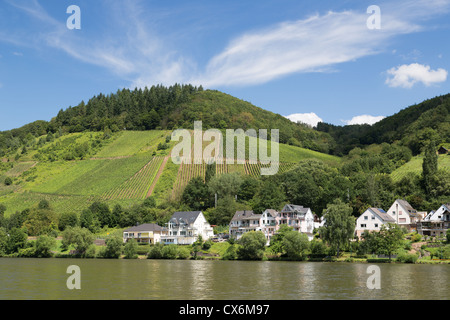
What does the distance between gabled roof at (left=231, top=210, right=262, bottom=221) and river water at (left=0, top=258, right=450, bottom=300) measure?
1586 inches

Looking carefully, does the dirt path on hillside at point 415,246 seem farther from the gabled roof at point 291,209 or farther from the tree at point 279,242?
the gabled roof at point 291,209

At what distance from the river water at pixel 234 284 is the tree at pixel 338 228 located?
13.4 meters

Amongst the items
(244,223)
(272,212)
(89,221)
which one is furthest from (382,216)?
(89,221)

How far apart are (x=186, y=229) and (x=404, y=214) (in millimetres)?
47129

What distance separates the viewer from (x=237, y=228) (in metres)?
99.9

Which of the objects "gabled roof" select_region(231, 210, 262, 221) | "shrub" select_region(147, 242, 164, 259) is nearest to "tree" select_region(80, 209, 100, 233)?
"shrub" select_region(147, 242, 164, 259)

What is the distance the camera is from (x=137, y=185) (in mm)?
135750

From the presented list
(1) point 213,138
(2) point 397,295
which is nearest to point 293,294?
(2) point 397,295

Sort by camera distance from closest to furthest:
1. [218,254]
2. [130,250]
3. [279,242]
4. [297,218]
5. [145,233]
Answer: [279,242]
[218,254]
[130,250]
[297,218]
[145,233]

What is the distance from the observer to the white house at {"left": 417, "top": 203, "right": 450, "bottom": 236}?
84438 mm

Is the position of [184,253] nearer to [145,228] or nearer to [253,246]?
[253,246]

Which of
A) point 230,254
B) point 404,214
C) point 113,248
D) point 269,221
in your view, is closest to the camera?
point 230,254

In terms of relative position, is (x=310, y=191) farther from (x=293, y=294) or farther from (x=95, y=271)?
(x=293, y=294)
